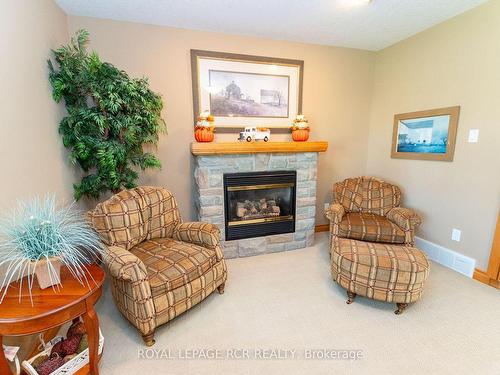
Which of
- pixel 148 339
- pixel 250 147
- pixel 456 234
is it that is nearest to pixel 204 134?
pixel 250 147

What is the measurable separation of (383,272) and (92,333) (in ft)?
6.29

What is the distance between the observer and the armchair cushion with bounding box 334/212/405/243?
2.43 meters

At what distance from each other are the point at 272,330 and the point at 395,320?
94 centimetres

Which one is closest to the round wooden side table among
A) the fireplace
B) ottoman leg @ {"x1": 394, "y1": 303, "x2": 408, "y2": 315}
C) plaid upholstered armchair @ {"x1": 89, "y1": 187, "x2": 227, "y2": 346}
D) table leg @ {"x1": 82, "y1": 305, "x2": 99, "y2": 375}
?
table leg @ {"x1": 82, "y1": 305, "x2": 99, "y2": 375}

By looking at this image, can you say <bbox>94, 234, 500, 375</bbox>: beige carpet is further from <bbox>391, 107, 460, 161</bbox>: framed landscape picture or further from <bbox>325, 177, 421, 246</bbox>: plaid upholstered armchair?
<bbox>391, 107, 460, 161</bbox>: framed landscape picture

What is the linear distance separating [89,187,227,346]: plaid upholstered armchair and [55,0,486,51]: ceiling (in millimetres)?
1691

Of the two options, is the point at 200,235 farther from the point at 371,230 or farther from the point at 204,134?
the point at 371,230

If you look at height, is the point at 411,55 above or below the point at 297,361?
above

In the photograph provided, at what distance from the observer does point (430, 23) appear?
2.54 m

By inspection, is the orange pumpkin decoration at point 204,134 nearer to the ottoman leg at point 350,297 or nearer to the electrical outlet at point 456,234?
the ottoman leg at point 350,297

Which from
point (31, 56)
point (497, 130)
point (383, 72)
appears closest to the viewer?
point (31, 56)

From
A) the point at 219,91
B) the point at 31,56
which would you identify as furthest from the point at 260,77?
the point at 31,56

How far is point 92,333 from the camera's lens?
127 cm

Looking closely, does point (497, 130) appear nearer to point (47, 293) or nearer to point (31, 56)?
point (47, 293)
